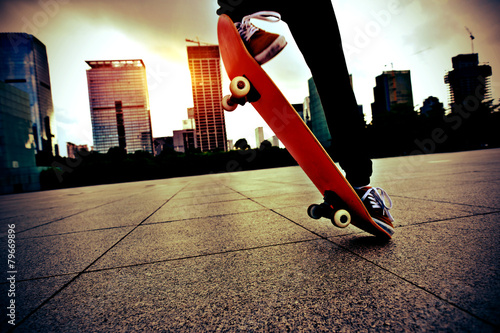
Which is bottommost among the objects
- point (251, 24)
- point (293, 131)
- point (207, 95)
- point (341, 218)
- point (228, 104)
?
point (341, 218)

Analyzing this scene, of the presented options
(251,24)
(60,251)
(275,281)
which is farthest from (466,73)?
(60,251)

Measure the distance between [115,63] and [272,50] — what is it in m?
176

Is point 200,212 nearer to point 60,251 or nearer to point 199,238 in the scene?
point 199,238

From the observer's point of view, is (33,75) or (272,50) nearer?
(272,50)

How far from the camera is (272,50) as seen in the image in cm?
138

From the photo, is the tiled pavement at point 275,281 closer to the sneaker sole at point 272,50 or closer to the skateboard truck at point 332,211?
the skateboard truck at point 332,211

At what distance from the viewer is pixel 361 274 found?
2.88 feet

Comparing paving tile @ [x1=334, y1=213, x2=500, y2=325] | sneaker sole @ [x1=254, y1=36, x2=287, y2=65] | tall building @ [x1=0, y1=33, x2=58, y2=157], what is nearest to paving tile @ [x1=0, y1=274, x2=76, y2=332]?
paving tile @ [x1=334, y1=213, x2=500, y2=325]

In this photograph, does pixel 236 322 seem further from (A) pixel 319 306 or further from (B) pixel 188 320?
(A) pixel 319 306

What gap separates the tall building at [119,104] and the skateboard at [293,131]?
519ft

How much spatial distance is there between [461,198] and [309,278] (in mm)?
2118

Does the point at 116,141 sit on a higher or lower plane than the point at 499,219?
higher

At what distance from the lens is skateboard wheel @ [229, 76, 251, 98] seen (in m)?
1.33

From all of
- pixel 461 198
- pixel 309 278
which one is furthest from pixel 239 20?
pixel 461 198
